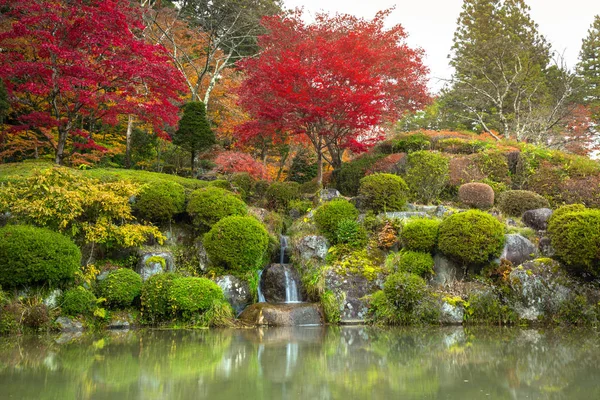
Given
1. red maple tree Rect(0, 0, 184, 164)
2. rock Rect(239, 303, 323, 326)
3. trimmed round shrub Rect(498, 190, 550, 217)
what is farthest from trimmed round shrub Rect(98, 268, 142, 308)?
trimmed round shrub Rect(498, 190, 550, 217)

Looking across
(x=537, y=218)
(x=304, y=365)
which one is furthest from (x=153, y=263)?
(x=537, y=218)

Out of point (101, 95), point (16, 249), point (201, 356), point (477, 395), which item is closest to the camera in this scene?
point (477, 395)

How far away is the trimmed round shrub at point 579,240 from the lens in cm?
978

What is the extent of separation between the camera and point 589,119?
26.7 m

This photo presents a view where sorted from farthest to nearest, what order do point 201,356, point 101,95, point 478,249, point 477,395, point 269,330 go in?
point 101,95 < point 478,249 < point 269,330 < point 201,356 < point 477,395

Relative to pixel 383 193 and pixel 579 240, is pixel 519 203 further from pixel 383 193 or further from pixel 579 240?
pixel 383 193

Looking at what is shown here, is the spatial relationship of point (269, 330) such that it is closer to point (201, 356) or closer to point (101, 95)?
point (201, 356)

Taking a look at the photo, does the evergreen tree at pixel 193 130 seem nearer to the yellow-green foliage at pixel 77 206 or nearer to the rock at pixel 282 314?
the yellow-green foliage at pixel 77 206

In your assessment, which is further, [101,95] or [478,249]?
[101,95]

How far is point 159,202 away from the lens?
1195cm

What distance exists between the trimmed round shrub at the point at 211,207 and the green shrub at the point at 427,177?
18.3 feet

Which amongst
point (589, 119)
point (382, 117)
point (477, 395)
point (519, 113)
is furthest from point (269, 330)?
point (589, 119)

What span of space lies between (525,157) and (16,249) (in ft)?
51.1

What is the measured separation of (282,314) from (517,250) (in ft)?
18.2
